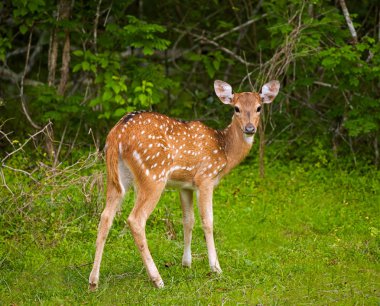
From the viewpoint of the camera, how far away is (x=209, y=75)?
463 inches

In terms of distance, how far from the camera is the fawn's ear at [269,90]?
26.8 ft

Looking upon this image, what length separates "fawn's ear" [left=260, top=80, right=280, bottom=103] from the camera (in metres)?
8.18

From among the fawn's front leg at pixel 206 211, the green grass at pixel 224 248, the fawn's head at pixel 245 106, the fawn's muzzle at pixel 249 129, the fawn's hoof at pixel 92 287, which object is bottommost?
the green grass at pixel 224 248

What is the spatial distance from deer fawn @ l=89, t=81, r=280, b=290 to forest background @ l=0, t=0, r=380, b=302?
1.78m

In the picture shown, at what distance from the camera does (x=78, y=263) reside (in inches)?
300

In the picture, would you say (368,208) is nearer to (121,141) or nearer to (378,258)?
(378,258)

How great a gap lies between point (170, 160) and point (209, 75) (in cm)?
464

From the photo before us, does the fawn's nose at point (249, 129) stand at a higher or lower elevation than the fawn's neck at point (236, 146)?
higher

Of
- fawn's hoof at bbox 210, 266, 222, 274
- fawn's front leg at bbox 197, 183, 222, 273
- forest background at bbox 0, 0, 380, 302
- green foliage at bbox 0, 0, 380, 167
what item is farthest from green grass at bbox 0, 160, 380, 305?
green foliage at bbox 0, 0, 380, 167

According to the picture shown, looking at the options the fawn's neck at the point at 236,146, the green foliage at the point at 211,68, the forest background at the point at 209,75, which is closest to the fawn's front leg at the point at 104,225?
Answer: the fawn's neck at the point at 236,146

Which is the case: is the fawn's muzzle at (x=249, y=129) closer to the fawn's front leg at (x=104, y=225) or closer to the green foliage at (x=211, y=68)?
the fawn's front leg at (x=104, y=225)

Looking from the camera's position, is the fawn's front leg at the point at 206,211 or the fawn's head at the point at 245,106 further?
the fawn's head at the point at 245,106

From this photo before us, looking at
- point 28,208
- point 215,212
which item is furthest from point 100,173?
point 215,212

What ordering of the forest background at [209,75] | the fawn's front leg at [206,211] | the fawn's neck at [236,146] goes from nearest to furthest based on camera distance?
1. the fawn's front leg at [206,211]
2. the fawn's neck at [236,146]
3. the forest background at [209,75]
